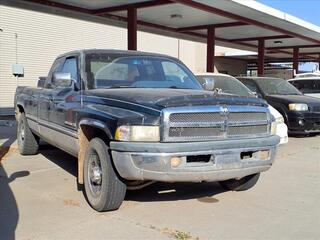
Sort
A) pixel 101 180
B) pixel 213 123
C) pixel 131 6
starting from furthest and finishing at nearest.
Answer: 1. pixel 131 6
2. pixel 101 180
3. pixel 213 123

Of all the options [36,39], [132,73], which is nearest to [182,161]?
[132,73]

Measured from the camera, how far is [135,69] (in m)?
A: 6.45

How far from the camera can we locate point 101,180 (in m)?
5.28

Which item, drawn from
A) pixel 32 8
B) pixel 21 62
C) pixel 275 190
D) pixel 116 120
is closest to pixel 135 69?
pixel 116 120

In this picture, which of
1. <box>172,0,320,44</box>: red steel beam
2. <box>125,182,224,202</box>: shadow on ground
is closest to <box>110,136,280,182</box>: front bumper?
<box>125,182,224,202</box>: shadow on ground

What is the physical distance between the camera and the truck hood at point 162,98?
484cm

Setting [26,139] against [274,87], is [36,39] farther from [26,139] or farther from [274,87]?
[26,139]

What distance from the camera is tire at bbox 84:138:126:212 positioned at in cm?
504

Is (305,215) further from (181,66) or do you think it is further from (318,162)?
(318,162)

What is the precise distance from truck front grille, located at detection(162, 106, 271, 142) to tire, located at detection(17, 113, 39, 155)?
4.56 meters

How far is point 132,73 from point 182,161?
78.7 inches

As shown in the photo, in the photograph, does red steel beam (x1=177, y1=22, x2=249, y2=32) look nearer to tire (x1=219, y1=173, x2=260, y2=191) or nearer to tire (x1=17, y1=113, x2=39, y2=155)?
tire (x1=17, y1=113, x2=39, y2=155)

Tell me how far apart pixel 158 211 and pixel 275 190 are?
6.44 feet

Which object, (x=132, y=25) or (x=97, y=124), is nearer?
(x=97, y=124)
